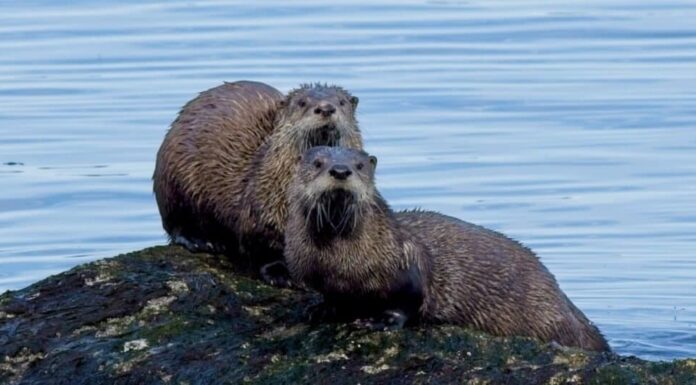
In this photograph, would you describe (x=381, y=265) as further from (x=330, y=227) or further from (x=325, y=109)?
(x=325, y=109)

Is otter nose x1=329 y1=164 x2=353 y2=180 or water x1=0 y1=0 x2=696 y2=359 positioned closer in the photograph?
otter nose x1=329 y1=164 x2=353 y2=180

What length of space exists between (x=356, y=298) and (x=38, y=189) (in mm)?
6442

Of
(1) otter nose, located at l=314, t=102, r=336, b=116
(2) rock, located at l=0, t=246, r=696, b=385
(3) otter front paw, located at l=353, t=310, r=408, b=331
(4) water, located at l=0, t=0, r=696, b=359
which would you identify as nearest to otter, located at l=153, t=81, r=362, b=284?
(1) otter nose, located at l=314, t=102, r=336, b=116

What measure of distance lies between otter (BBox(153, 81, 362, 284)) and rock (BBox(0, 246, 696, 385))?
0.43 m

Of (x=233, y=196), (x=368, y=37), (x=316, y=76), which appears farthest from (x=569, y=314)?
(x=368, y=37)

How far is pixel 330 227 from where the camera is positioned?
6602mm

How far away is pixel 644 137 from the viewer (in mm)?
13773

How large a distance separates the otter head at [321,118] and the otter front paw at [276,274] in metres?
0.50

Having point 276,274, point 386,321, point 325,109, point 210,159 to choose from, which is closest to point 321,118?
point 325,109

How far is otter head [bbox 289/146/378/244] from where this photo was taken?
21.4 ft

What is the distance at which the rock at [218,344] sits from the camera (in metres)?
5.99

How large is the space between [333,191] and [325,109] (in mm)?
1172

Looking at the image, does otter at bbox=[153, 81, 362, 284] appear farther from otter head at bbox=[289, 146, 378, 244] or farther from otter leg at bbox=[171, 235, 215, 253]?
otter head at bbox=[289, 146, 378, 244]

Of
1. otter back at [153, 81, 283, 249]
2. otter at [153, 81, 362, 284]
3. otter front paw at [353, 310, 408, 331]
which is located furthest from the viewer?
otter back at [153, 81, 283, 249]
